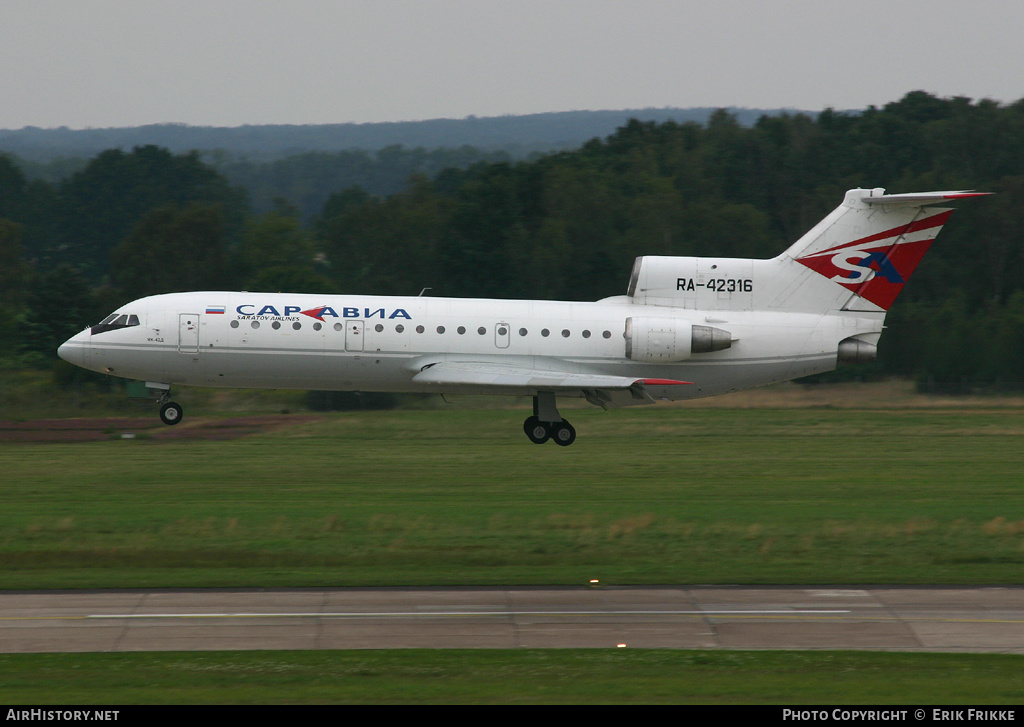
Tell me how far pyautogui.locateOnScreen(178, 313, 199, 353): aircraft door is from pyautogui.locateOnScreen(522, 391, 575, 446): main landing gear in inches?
386

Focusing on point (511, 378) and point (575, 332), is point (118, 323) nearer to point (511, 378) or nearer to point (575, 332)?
point (511, 378)

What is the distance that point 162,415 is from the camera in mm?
35125

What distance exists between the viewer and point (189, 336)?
3388 centimetres

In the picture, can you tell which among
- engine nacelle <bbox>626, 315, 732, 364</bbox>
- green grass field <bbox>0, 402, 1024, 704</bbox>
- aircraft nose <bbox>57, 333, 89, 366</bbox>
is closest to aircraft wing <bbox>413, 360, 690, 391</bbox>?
engine nacelle <bbox>626, 315, 732, 364</bbox>

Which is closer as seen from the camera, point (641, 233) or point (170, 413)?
point (170, 413)

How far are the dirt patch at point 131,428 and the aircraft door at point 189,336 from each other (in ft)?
28.8

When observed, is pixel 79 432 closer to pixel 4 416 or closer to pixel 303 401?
pixel 4 416

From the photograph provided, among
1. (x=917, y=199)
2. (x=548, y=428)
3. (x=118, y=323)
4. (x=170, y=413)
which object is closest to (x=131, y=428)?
(x=170, y=413)

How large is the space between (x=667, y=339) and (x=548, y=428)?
15.5 feet

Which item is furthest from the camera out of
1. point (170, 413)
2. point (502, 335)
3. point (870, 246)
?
point (870, 246)

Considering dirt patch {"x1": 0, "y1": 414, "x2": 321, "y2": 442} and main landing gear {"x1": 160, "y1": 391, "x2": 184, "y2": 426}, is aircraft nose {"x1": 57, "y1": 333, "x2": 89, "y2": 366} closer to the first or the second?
main landing gear {"x1": 160, "y1": 391, "x2": 184, "y2": 426}

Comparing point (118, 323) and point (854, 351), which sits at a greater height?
point (118, 323)

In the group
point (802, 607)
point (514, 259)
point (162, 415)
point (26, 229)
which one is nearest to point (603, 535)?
point (802, 607)

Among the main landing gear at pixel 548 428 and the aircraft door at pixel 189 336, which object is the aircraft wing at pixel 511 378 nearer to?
the main landing gear at pixel 548 428
